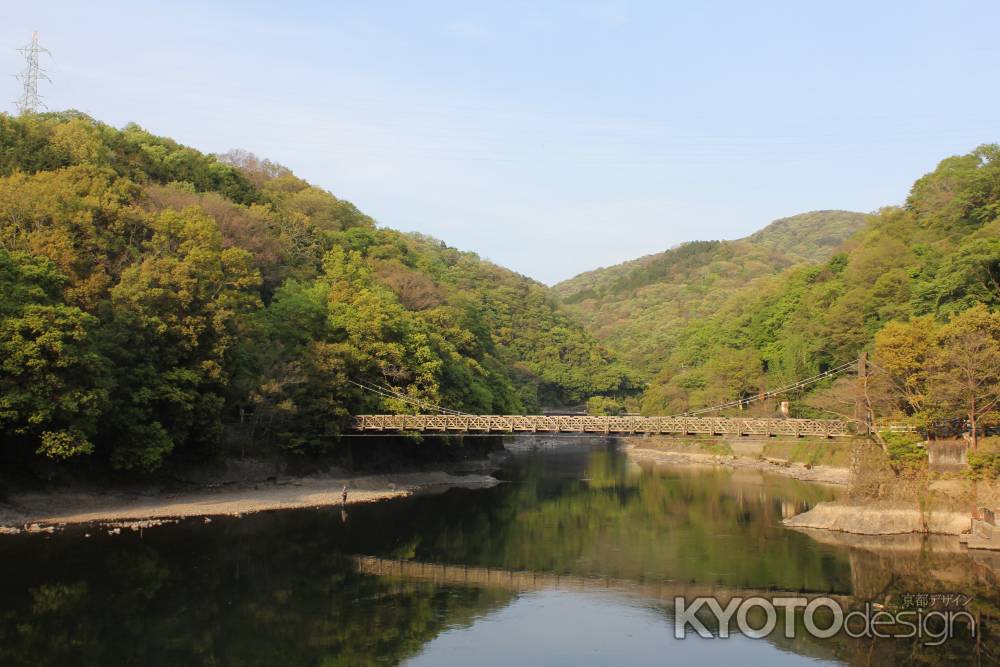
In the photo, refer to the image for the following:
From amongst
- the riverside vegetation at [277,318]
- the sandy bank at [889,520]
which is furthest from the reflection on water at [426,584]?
the riverside vegetation at [277,318]

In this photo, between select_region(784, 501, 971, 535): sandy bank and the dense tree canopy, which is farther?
the dense tree canopy

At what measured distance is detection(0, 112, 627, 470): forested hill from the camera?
30250mm

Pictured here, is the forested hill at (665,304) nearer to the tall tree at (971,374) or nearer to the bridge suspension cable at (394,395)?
the bridge suspension cable at (394,395)

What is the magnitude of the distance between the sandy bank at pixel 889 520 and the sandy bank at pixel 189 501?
2118 cm

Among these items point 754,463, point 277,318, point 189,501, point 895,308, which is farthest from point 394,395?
point 895,308

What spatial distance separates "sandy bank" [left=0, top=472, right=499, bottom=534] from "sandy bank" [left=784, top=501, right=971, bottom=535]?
2118 centimetres

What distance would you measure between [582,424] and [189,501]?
17584mm

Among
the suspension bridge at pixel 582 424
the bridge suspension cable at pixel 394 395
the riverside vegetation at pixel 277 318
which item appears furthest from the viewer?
the bridge suspension cable at pixel 394 395

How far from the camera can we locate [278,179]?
97.6 metres

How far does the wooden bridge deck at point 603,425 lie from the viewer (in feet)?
119

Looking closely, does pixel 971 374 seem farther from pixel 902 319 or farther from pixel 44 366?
pixel 44 366

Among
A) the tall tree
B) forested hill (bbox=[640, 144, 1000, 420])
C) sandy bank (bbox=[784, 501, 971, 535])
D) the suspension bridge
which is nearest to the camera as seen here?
sandy bank (bbox=[784, 501, 971, 535])

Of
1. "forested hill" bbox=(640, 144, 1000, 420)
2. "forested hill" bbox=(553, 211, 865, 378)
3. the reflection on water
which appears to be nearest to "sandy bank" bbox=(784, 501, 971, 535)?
the reflection on water

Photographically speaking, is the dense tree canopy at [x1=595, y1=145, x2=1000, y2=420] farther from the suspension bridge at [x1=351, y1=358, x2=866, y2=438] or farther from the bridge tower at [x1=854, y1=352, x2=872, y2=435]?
the suspension bridge at [x1=351, y1=358, x2=866, y2=438]
